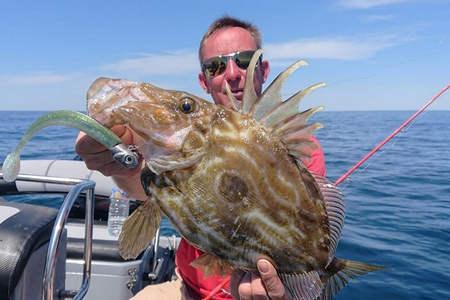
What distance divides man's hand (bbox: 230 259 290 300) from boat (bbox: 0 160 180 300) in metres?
1.55

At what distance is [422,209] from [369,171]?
222 inches

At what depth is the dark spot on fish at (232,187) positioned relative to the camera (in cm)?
170

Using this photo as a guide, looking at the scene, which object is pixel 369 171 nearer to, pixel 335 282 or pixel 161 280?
pixel 161 280

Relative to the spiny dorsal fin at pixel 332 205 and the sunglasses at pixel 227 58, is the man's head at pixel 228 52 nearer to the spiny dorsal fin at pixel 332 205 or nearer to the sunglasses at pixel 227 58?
the sunglasses at pixel 227 58

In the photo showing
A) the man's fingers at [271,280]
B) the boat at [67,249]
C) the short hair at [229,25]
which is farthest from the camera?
the short hair at [229,25]

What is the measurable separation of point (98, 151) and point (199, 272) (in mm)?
1507

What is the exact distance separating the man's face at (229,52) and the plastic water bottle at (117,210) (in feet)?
9.48

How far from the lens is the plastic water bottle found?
6.06m

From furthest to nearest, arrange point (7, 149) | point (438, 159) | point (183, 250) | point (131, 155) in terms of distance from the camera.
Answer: point (7, 149) → point (438, 159) → point (183, 250) → point (131, 155)

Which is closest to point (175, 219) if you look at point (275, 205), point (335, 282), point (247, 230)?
point (247, 230)

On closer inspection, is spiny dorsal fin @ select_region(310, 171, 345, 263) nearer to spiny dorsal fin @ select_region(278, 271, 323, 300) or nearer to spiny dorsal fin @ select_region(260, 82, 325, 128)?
spiny dorsal fin @ select_region(278, 271, 323, 300)

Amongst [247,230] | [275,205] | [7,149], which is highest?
[275,205]

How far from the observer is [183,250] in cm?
363

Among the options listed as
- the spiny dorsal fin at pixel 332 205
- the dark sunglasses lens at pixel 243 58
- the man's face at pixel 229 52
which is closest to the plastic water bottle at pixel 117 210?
the man's face at pixel 229 52
